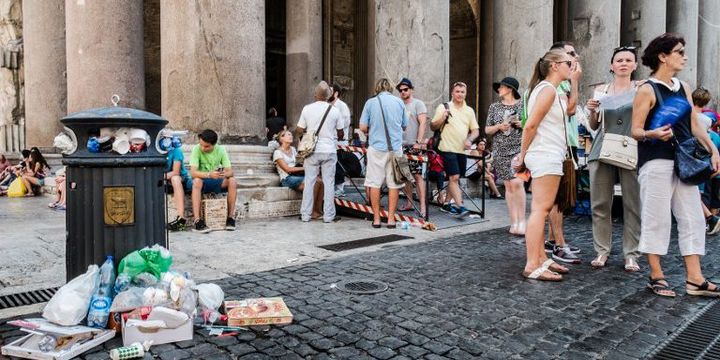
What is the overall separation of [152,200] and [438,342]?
2077 mm

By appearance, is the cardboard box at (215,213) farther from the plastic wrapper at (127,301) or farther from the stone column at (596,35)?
the stone column at (596,35)

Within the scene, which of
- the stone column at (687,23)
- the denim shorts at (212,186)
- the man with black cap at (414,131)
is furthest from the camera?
the stone column at (687,23)

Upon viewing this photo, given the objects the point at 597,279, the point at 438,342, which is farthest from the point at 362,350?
the point at 597,279

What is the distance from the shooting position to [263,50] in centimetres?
826

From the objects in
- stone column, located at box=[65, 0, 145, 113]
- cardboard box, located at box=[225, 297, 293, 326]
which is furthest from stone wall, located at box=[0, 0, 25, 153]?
cardboard box, located at box=[225, 297, 293, 326]

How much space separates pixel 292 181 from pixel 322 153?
789 millimetres

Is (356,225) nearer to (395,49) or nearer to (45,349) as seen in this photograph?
(395,49)

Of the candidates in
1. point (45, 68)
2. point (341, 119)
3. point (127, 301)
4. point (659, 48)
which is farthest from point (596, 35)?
point (127, 301)

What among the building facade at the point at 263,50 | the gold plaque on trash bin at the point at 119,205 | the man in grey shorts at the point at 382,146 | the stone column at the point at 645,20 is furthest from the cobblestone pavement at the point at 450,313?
the stone column at the point at 645,20

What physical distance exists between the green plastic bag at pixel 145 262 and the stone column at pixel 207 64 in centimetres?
429

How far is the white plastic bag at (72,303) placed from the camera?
→ 3156 mm

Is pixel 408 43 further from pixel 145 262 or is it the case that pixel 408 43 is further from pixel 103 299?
pixel 103 299

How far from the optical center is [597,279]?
186 inches

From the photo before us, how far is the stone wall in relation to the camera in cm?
1327
